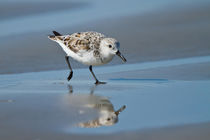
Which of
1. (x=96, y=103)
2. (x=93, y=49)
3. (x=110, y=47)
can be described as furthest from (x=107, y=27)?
(x=96, y=103)

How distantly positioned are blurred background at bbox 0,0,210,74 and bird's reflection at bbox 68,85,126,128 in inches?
119

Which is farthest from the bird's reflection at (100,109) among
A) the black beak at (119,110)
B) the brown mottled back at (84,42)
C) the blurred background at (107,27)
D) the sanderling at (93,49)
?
the blurred background at (107,27)

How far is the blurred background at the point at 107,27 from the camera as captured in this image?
1034 cm

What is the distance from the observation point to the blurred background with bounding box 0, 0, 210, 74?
33.9 ft

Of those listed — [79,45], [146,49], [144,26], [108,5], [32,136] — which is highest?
[108,5]

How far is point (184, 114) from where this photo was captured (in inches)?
225

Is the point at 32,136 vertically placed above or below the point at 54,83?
below

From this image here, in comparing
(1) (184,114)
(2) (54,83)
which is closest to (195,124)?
(1) (184,114)

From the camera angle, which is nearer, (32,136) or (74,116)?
(32,136)

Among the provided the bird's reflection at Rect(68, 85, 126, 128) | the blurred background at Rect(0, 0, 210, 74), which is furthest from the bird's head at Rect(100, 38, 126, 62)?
the blurred background at Rect(0, 0, 210, 74)

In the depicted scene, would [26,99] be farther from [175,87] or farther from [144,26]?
[144,26]

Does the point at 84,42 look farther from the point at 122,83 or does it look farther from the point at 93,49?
the point at 122,83

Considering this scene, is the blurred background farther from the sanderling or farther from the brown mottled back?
the sanderling

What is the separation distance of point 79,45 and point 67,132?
133 inches
